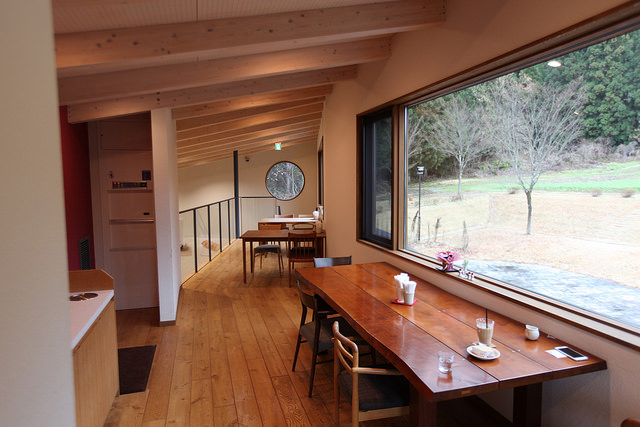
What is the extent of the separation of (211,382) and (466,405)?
180cm

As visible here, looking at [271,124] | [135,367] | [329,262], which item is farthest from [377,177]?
[271,124]

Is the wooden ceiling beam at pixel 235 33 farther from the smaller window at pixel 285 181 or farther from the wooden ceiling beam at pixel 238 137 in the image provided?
the smaller window at pixel 285 181

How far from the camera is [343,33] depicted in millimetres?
2658

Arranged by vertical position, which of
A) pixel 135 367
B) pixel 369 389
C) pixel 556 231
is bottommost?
pixel 135 367

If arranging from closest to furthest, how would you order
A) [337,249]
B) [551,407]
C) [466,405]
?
[551,407], [466,405], [337,249]

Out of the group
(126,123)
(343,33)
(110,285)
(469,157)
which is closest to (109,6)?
(343,33)

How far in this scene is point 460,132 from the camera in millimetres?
2855

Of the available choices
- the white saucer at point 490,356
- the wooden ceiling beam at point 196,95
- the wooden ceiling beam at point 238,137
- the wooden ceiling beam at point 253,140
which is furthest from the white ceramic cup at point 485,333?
the wooden ceiling beam at point 253,140

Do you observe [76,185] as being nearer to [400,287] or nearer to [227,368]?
[227,368]

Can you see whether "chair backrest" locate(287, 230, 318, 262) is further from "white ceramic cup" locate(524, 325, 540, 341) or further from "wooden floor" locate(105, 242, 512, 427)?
"white ceramic cup" locate(524, 325, 540, 341)

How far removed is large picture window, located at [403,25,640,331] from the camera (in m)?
1.67

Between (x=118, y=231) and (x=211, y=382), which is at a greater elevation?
(x=118, y=231)

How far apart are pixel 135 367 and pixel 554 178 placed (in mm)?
3289

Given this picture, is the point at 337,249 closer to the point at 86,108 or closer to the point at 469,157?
the point at 469,157
